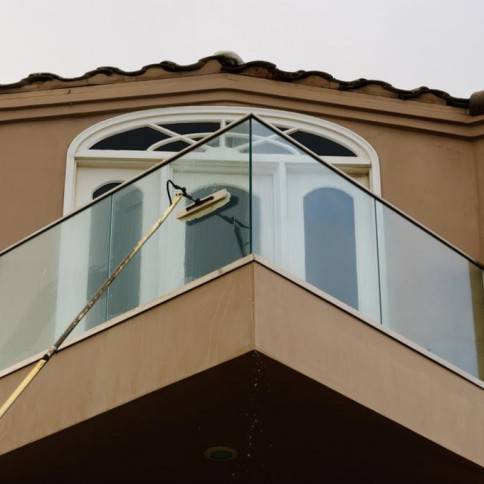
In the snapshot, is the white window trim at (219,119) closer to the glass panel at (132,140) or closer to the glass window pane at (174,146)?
the glass panel at (132,140)

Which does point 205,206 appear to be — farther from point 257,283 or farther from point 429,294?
point 429,294

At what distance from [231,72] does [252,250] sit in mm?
4908

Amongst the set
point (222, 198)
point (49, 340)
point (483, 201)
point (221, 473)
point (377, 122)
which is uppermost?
point (377, 122)

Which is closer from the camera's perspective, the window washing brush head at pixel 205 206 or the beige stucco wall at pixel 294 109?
the window washing brush head at pixel 205 206

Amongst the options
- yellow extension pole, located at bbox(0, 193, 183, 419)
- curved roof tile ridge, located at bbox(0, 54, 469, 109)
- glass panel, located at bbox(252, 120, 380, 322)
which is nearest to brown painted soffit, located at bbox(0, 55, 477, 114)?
curved roof tile ridge, located at bbox(0, 54, 469, 109)

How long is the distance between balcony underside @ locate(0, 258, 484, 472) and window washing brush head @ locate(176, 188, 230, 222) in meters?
0.61

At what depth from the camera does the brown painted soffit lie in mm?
13953

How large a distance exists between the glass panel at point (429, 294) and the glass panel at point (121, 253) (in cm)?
149

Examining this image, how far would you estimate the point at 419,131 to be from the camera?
13.9 m

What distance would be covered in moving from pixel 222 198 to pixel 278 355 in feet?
4.44

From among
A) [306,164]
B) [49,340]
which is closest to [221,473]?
[49,340]

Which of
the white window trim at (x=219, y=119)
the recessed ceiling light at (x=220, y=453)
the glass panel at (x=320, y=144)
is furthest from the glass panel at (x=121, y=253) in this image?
the glass panel at (x=320, y=144)

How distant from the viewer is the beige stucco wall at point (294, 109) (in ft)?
44.7

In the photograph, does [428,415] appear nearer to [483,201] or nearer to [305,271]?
[305,271]
